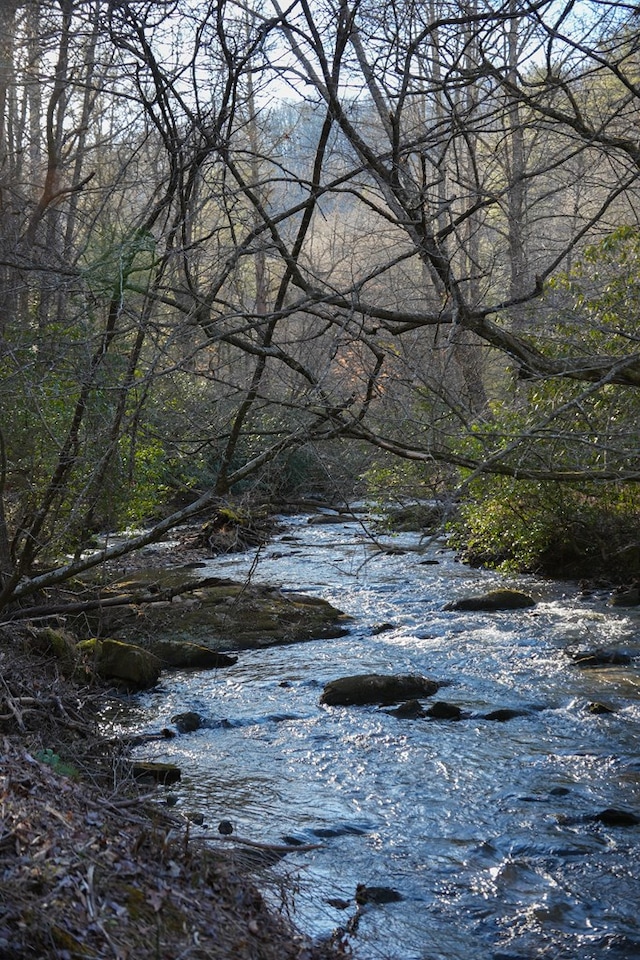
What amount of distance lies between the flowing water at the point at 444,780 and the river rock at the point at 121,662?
0.19 meters

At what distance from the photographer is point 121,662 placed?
865cm

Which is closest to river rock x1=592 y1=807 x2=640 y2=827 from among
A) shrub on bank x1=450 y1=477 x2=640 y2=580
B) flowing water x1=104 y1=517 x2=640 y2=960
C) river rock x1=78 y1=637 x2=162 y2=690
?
flowing water x1=104 y1=517 x2=640 y2=960

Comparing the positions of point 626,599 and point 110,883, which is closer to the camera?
point 110,883

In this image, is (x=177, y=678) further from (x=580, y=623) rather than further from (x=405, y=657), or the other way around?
(x=580, y=623)

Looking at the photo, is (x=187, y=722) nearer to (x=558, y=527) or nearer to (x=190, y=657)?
(x=190, y=657)

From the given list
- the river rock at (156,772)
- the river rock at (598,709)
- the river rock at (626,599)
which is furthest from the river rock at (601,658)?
the river rock at (156,772)

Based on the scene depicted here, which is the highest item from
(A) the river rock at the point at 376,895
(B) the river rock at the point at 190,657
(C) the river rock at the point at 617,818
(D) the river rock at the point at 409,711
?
(C) the river rock at the point at 617,818

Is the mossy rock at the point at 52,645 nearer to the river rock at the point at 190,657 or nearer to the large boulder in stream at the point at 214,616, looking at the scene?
the large boulder in stream at the point at 214,616

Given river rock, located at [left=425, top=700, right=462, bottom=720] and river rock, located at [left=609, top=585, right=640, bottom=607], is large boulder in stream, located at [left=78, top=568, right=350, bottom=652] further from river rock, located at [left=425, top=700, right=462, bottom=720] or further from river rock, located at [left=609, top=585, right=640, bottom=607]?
river rock, located at [left=609, top=585, right=640, bottom=607]

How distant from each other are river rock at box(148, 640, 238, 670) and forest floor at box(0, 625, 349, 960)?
169 inches

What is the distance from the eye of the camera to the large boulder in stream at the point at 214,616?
32.1 feet

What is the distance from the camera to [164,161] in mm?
7629

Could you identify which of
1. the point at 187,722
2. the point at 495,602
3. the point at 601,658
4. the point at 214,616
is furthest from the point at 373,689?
the point at 495,602

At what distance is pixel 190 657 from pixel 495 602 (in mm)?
4034
